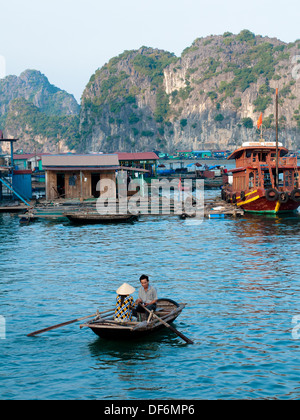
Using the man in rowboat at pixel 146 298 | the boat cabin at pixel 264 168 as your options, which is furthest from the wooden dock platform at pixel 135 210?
the man in rowboat at pixel 146 298

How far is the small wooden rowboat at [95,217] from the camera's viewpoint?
39.7 meters

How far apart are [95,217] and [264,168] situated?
15978mm

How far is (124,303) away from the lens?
14.8 meters

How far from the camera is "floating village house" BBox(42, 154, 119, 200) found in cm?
4934

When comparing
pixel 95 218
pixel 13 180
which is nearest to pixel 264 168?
pixel 95 218

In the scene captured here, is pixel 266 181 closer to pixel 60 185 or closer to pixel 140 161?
pixel 60 185

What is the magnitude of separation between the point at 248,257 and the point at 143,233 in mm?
11358

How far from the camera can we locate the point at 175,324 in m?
16.7

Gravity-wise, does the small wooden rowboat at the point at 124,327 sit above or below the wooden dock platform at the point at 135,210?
below

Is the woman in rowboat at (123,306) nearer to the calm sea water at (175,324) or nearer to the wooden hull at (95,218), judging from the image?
the calm sea water at (175,324)

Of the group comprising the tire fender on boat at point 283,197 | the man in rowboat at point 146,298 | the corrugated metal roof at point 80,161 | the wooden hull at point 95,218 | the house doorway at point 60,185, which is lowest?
the man in rowboat at point 146,298

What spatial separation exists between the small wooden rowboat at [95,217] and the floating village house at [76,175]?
9216mm
